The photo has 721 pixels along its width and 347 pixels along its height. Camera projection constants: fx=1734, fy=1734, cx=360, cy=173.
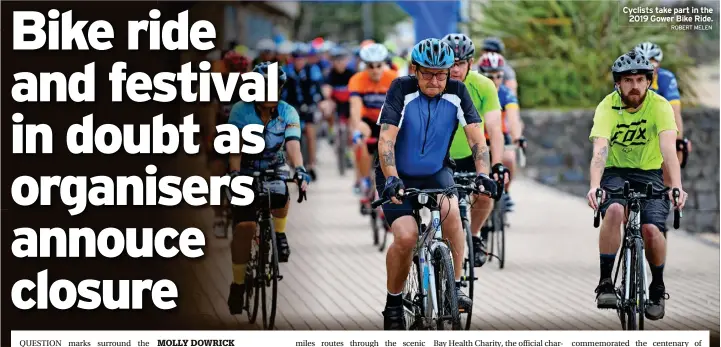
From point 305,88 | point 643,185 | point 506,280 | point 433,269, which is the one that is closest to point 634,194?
point 643,185

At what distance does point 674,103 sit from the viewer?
1224cm

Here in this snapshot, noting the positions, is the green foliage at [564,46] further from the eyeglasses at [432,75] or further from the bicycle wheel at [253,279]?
the eyeglasses at [432,75]

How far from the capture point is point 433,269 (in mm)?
9273

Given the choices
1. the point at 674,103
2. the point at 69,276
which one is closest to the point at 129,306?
the point at 69,276

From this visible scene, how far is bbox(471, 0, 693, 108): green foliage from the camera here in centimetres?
2034

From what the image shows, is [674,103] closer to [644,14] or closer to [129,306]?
[644,14]

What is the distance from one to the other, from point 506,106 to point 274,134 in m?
3.14

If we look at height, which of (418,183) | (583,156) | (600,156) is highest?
(600,156)

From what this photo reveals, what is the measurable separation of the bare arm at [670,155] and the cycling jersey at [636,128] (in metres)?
0.04

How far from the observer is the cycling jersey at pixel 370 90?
589 inches

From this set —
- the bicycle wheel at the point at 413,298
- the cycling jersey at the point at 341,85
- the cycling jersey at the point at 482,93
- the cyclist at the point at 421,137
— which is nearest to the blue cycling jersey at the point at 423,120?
the cyclist at the point at 421,137

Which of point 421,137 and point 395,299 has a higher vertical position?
point 421,137

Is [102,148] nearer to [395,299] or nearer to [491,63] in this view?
[395,299]

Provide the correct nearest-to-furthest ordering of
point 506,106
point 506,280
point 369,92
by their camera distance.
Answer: point 506,280
point 506,106
point 369,92
